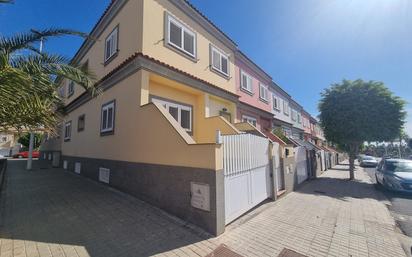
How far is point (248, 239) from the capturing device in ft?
14.7

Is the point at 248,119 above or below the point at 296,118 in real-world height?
below

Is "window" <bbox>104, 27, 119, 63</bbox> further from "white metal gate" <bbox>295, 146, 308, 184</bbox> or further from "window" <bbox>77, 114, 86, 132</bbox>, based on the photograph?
"white metal gate" <bbox>295, 146, 308, 184</bbox>

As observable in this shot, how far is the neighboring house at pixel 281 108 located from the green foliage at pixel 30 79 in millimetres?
16686

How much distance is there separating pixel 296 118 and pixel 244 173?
79.3 feet

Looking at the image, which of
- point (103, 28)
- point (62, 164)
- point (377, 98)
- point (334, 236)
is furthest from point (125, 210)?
point (377, 98)

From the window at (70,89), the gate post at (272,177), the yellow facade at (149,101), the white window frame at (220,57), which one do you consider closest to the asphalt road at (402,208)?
the gate post at (272,177)

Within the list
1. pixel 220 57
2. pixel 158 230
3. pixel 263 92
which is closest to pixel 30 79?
pixel 158 230

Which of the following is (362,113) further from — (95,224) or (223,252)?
(95,224)

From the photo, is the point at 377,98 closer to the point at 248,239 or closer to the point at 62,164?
the point at 248,239

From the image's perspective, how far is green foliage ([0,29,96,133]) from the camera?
12.4 feet

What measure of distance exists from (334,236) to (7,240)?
7.56 m

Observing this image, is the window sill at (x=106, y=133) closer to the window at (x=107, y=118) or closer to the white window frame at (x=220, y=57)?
the window at (x=107, y=118)

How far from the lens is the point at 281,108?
21.4 metres

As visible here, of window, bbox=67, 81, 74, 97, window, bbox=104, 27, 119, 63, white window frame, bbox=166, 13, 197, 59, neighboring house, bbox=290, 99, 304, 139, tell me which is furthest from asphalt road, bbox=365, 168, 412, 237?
window, bbox=67, 81, 74, 97
